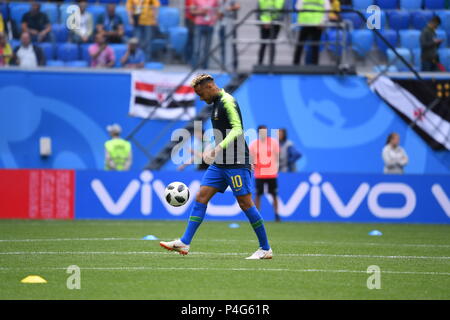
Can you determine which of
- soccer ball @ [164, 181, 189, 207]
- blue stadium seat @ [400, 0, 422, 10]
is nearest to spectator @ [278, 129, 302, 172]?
blue stadium seat @ [400, 0, 422, 10]

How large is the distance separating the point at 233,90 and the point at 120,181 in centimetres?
429

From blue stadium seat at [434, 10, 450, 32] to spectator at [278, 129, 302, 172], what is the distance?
17.7 feet

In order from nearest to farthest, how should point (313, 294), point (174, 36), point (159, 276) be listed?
point (313, 294) → point (159, 276) → point (174, 36)

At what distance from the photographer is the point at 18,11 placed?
23.6 metres

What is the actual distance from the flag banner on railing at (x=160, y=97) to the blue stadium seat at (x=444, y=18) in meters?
6.71

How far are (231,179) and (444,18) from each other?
555 inches

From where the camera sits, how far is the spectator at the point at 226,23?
23.6 meters

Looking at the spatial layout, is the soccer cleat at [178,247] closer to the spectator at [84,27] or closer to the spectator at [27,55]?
the spectator at [84,27]

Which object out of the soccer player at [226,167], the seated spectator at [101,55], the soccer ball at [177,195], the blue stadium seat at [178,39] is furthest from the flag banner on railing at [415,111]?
the soccer player at [226,167]

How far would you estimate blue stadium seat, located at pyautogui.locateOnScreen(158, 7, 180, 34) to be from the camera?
922 inches

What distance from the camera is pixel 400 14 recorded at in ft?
80.1

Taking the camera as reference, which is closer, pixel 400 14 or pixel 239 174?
pixel 239 174
